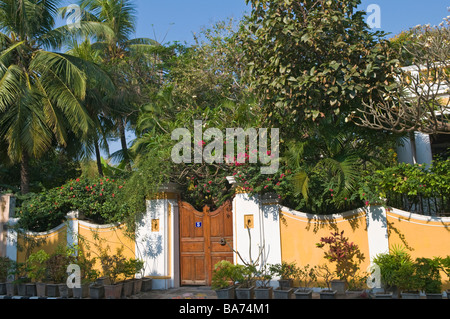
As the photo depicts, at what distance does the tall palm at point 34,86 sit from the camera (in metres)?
11.1

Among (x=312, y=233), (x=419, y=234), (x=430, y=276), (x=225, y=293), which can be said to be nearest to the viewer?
(x=430, y=276)

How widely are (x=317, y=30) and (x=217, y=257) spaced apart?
216 inches

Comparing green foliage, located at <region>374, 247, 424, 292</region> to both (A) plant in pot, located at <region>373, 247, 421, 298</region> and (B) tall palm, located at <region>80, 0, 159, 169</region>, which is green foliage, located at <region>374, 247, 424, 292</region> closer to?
(A) plant in pot, located at <region>373, 247, 421, 298</region>

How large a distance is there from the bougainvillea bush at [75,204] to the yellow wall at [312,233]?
4.07 m

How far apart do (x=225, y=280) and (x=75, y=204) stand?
16.5 ft

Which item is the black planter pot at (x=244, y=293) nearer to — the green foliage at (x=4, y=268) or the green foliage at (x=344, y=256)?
the green foliage at (x=344, y=256)

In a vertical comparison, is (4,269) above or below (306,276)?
above

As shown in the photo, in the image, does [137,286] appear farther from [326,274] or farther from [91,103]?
[91,103]

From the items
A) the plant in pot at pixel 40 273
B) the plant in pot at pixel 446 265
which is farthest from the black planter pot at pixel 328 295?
the plant in pot at pixel 40 273

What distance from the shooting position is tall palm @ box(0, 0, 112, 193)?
36.5ft

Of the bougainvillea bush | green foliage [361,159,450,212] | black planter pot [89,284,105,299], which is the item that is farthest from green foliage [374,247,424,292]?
the bougainvillea bush

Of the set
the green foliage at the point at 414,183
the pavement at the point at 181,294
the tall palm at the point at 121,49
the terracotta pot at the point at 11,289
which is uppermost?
the tall palm at the point at 121,49

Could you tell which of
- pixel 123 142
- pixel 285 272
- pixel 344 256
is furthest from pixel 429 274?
pixel 123 142

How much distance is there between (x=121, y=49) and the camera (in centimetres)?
1702
